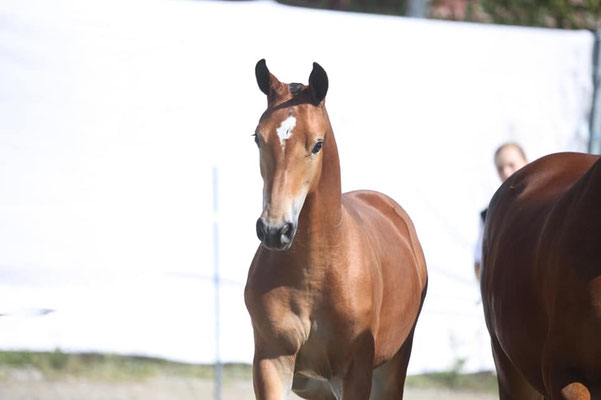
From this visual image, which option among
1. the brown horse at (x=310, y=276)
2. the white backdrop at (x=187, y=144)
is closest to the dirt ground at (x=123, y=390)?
the white backdrop at (x=187, y=144)

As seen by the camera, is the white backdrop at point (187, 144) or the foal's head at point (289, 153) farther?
the white backdrop at point (187, 144)

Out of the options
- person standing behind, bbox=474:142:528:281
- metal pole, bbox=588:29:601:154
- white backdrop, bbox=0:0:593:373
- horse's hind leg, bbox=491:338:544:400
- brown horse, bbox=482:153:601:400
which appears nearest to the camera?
brown horse, bbox=482:153:601:400

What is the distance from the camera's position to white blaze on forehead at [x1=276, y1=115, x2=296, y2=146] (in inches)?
126

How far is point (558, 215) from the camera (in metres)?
3.17

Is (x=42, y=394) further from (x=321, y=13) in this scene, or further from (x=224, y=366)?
(x=321, y=13)

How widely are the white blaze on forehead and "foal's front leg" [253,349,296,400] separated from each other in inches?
34.6

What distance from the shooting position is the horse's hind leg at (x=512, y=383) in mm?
3857

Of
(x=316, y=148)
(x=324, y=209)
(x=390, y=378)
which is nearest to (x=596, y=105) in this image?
(x=390, y=378)

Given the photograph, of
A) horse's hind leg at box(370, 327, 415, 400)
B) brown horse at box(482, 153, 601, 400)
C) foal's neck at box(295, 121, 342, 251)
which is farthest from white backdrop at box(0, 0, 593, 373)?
foal's neck at box(295, 121, 342, 251)

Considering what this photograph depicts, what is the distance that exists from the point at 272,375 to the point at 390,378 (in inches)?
42.1

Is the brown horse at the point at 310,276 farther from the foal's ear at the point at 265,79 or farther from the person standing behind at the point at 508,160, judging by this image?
the person standing behind at the point at 508,160

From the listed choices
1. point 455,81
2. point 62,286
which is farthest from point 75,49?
point 455,81

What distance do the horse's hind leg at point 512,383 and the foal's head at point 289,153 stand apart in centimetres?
123

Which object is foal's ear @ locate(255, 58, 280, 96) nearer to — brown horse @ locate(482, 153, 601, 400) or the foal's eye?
the foal's eye
